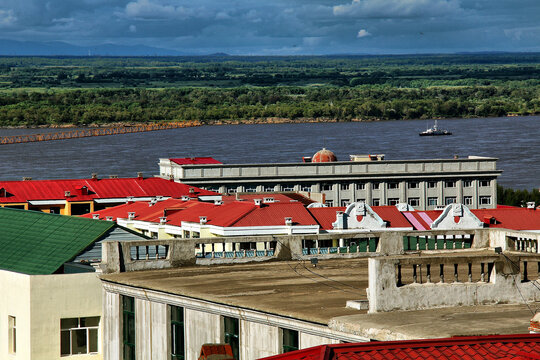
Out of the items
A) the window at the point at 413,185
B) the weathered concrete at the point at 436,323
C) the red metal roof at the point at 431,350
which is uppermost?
the red metal roof at the point at 431,350

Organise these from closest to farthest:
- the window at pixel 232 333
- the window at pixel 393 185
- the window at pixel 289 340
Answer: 1. the window at pixel 289 340
2. the window at pixel 232 333
3. the window at pixel 393 185

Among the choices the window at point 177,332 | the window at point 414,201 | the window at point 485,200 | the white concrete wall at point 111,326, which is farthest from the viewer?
the window at point 414,201

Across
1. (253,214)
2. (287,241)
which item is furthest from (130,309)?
(253,214)

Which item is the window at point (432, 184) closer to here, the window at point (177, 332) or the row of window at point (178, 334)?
the row of window at point (178, 334)

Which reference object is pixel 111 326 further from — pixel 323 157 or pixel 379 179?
pixel 323 157

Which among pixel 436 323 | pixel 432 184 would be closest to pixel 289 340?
pixel 436 323

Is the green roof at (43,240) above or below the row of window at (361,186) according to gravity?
above

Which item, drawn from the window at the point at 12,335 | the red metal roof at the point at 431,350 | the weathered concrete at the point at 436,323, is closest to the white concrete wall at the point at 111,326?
the window at the point at 12,335
